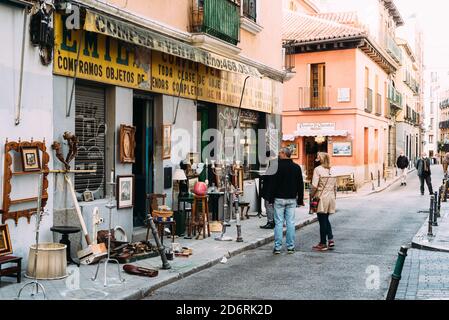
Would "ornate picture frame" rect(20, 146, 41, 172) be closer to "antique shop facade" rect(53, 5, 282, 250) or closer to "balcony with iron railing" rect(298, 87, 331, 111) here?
"antique shop facade" rect(53, 5, 282, 250)

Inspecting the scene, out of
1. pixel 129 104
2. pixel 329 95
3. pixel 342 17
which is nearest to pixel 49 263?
pixel 129 104

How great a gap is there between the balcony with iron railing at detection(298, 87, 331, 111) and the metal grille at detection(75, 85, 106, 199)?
19788 mm

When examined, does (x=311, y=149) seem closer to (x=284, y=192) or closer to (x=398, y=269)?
(x=284, y=192)

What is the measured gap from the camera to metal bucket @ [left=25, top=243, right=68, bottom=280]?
7660mm

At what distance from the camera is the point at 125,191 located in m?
10.5

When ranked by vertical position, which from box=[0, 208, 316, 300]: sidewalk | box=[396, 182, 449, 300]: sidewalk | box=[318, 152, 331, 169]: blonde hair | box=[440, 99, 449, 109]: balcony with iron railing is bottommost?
box=[396, 182, 449, 300]: sidewalk

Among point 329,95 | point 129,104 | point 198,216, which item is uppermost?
point 329,95

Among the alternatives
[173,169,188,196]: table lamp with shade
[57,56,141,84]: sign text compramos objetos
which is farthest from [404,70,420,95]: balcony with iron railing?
[57,56,141,84]: sign text compramos objetos

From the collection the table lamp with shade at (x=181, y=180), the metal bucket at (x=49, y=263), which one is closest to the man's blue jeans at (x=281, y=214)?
the table lamp with shade at (x=181, y=180)

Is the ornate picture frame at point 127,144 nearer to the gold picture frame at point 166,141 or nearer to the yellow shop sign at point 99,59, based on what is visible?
the yellow shop sign at point 99,59

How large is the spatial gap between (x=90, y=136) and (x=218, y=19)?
16.2 feet

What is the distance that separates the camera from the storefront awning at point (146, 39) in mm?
8734
